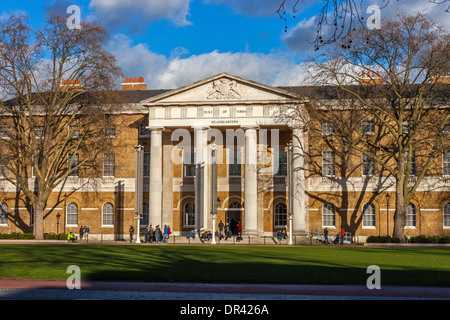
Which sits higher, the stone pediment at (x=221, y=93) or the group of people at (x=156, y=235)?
the stone pediment at (x=221, y=93)

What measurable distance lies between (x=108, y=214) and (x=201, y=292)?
1764 inches

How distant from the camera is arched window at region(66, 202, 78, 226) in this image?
6044 centimetres

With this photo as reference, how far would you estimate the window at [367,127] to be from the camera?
Result: 2163 inches

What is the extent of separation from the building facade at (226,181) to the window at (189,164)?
0.10 meters

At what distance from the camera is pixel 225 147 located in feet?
193

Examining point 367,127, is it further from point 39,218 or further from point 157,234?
point 39,218

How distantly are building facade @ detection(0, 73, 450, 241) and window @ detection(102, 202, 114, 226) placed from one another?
3.9 inches

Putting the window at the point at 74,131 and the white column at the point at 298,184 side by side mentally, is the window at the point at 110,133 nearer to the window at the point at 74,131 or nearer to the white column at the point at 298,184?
the window at the point at 74,131

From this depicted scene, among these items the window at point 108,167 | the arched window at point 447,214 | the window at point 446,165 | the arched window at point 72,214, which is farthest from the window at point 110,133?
the arched window at point 447,214

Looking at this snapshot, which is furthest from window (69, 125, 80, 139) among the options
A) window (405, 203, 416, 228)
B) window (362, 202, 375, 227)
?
window (405, 203, 416, 228)

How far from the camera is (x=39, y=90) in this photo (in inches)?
2138

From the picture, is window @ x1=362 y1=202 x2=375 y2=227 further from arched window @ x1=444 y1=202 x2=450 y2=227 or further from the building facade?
arched window @ x1=444 y1=202 x2=450 y2=227

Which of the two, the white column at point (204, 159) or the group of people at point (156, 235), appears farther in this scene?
the white column at point (204, 159)

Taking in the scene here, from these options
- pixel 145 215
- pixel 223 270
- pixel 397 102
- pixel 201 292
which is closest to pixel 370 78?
pixel 397 102
